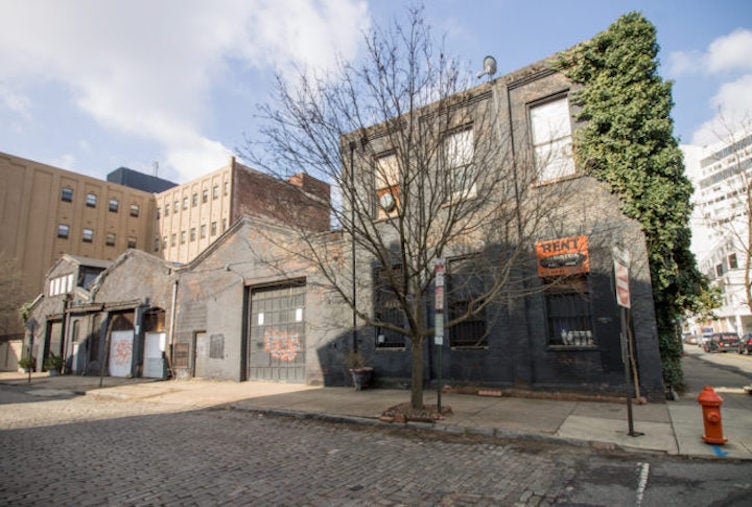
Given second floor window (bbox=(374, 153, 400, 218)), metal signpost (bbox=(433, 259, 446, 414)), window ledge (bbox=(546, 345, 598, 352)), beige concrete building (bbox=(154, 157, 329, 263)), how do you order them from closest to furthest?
metal signpost (bbox=(433, 259, 446, 414)) → second floor window (bbox=(374, 153, 400, 218)) → window ledge (bbox=(546, 345, 598, 352)) → beige concrete building (bbox=(154, 157, 329, 263))

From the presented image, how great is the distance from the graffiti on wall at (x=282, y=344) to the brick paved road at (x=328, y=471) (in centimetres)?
724

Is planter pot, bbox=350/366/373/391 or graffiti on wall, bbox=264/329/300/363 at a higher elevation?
→ graffiti on wall, bbox=264/329/300/363

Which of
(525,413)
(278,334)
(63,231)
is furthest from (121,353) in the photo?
(63,231)

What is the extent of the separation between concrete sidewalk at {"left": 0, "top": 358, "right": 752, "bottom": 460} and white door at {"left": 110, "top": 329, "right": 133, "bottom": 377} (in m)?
7.53

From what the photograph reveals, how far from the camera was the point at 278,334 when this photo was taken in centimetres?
1605

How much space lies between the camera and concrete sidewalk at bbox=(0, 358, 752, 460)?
6.33 meters

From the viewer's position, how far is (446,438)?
7195mm

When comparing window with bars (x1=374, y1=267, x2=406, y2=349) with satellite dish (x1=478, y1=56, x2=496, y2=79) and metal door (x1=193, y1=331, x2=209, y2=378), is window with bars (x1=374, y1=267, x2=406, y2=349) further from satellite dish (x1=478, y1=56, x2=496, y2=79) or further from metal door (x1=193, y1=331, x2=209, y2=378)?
metal door (x1=193, y1=331, x2=209, y2=378)

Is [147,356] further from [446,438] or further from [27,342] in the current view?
[446,438]

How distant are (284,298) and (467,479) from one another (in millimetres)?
12093

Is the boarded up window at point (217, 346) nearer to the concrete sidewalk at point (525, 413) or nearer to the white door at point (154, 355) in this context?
the concrete sidewalk at point (525, 413)

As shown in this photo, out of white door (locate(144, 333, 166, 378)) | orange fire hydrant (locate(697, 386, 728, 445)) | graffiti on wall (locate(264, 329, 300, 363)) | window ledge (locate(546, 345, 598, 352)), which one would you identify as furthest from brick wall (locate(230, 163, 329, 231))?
white door (locate(144, 333, 166, 378))

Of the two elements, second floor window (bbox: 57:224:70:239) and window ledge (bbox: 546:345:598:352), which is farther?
second floor window (bbox: 57:224:70:239)

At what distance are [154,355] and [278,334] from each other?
8.23 meters
